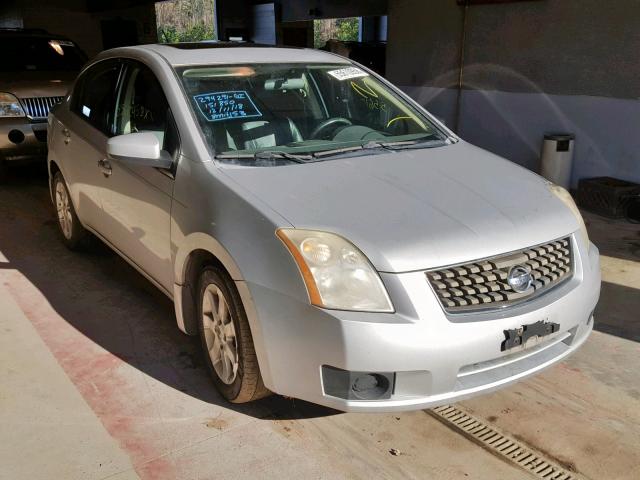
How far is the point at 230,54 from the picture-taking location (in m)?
3.66

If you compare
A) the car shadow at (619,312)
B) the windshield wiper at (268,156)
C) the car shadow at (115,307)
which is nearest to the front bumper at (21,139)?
the car shadow at (115,307)

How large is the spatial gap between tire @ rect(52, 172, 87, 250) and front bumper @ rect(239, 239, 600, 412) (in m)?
2.87

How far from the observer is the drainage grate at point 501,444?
2.56 m

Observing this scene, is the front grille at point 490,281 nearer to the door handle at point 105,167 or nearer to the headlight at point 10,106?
the door handle at point 105,167

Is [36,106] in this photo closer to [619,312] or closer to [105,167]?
[105,167]

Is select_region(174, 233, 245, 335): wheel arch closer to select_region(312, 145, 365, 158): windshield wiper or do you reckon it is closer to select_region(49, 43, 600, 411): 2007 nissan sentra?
select_region(49, 43, 600, 411): 2007 nissan sentra

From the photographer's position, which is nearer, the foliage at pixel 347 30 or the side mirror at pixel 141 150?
the side mirror at pixel 141 150

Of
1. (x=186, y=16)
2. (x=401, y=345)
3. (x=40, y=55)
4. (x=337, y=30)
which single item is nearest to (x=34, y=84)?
(x=40, y=55)

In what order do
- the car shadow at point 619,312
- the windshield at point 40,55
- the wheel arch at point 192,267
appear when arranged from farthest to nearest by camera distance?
the windshield at point 40,55
the car shadow at point 619,312
the wheel arch at point 192,267

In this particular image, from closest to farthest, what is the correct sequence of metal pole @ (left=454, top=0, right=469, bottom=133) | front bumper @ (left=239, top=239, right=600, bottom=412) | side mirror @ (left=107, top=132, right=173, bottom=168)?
front bumper @ (left=239, top=239, right=600, bottom=412) → side mirror @ (left=107, top=132, right=173, bottom=168) → metal pole @ (left=454, top=0, right=469, bottom=133)

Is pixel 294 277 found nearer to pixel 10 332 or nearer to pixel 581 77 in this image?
pixel 10 332

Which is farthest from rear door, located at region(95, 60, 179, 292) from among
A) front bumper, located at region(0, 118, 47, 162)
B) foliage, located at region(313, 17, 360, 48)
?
foliage, located at region(313, 17, 360, 48)

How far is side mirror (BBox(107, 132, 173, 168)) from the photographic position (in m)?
3.08

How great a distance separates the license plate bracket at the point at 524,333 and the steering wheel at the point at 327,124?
162 centimetres
